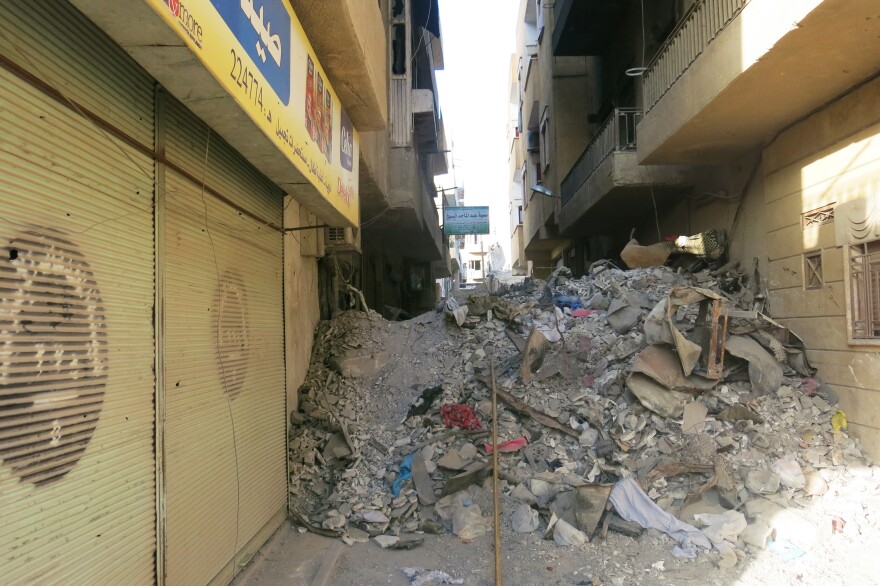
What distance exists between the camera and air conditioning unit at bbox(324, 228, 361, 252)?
27.0ft

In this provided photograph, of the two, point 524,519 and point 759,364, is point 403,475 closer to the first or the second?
point 524,519

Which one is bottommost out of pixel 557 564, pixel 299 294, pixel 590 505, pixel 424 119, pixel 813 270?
pixel 557 564

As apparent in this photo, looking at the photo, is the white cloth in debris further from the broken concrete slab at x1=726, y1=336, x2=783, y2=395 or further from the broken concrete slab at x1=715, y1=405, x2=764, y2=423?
the broken concrete slab at x1=726, y1=336, x2=783, y2=395

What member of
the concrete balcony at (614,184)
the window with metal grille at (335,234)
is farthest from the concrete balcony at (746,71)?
the window with metal grille at (335,234)

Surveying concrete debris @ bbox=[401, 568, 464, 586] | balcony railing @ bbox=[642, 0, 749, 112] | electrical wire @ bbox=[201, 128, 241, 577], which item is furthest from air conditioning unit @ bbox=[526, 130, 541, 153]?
concrete debris @ bbox=[401, 568, 464, 586]

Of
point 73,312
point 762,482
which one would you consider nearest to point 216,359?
point 73,312

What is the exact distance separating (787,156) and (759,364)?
8.94 ft

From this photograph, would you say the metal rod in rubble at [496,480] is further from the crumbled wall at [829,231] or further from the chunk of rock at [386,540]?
the crumbled wall at [829,231]

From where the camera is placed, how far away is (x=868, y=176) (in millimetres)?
5551

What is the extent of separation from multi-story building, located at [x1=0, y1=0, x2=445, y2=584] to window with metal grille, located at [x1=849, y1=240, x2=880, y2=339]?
5.48m

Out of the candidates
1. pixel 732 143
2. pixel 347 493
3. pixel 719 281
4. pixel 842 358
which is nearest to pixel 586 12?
pixel 732 143

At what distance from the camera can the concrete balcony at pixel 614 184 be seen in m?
10.2

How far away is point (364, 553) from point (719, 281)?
6.67 m

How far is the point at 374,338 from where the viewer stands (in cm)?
895
